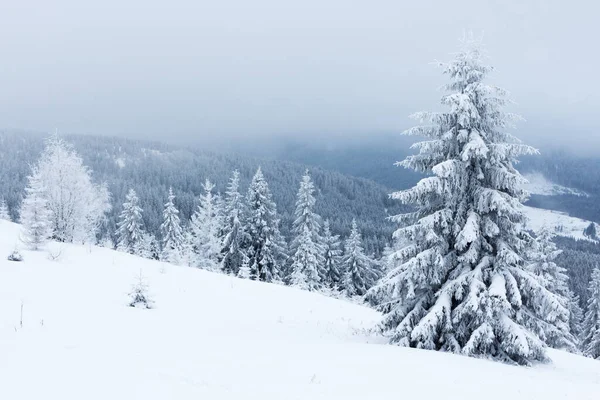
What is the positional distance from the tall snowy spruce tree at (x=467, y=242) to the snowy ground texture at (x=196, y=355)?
107 centimetres

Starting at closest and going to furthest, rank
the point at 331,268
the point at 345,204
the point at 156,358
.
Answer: the point at 156,358 < the point at 331,268 < the point at 345,204

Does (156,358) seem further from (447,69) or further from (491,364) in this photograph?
(447,69)

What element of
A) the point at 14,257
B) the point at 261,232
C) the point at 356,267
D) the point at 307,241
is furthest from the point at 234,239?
the point at 14,257

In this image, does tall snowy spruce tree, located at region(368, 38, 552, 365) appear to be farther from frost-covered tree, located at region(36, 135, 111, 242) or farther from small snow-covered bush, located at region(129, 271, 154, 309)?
frost-covered tree, located at region(36, 135, 111, 242)

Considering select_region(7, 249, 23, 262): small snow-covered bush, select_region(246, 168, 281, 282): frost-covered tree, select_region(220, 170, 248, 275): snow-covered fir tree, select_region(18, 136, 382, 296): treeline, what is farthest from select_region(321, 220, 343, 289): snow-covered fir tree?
select_region(7, 249, 23, 262): small snow-covered bush

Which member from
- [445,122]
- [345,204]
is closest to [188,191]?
[345,204]

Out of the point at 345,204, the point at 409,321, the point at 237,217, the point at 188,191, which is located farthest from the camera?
the point at 345,204

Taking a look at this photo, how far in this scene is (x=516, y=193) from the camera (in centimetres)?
1225

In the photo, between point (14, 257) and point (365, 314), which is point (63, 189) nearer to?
point (14, 257)

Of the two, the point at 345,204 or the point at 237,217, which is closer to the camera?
the point at 237,217

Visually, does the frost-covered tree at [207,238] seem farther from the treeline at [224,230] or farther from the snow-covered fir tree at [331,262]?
the snow-covered fir tree at [331,262]

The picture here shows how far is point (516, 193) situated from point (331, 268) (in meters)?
39.8

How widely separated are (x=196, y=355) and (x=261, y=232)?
33.7 metres

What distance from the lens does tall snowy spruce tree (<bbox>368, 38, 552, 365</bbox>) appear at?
10969 millimetres
